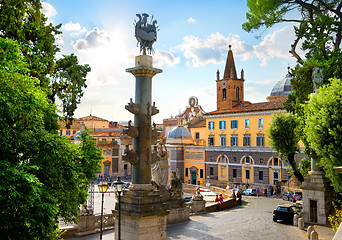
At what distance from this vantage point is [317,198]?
60.4 ft

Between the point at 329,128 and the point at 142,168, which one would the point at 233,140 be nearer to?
the point at 329,128

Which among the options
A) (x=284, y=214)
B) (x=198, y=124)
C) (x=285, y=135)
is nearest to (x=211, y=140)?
(x=198, y=124)

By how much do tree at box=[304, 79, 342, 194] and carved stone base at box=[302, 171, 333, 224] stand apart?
4106 millimetres

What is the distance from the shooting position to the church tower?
56969mm

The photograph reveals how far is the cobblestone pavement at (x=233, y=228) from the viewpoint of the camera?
15.5 m

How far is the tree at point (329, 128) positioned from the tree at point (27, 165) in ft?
34.4

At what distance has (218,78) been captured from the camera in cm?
6019

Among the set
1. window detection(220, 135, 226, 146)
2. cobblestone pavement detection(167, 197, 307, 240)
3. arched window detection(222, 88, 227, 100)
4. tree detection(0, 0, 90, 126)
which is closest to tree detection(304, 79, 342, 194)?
cobblestone pavement detection(167, 197, 307, 240)

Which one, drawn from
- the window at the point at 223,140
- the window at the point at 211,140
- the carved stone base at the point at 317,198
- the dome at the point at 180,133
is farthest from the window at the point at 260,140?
the carved stone base at the point at 317,198

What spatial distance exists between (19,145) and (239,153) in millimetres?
39736

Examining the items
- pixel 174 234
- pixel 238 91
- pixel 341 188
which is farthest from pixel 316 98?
pixel 238 91

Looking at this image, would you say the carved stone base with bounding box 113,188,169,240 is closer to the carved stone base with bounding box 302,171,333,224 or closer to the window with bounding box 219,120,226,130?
the carved stone base with bounding box 302,171,333,224

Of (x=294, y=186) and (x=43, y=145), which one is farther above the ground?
(x=43, y=145)

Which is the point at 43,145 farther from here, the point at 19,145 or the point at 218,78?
the point at 218,78
